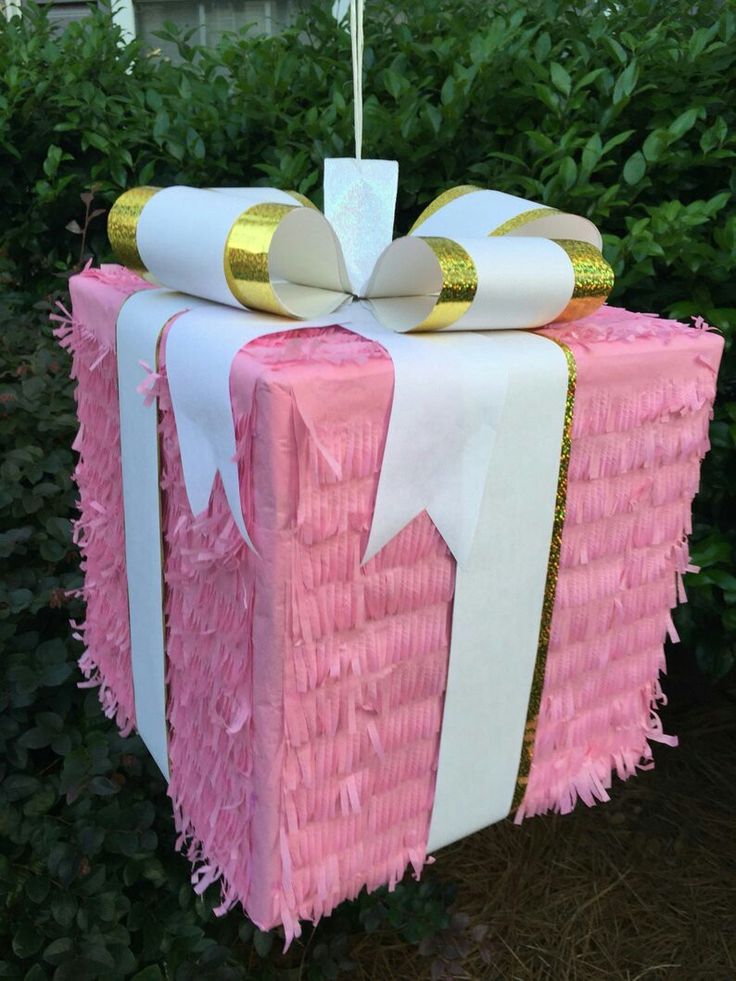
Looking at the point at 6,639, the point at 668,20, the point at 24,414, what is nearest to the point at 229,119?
the point at 24,414

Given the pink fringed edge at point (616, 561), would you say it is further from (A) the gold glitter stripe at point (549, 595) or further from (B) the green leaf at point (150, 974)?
(B) the green leaf at point (150, 974)

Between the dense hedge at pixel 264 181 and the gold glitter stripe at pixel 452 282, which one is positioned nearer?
the gold glitter stripe at pixel 452 282

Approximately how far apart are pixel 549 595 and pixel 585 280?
238mm

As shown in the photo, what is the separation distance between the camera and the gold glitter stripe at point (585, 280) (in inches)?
24.3

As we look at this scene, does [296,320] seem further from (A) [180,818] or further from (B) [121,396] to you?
(A) [180,818]

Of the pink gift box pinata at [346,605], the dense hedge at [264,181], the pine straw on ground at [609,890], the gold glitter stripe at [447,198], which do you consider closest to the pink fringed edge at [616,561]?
the pink gift box pinata at [346,605]

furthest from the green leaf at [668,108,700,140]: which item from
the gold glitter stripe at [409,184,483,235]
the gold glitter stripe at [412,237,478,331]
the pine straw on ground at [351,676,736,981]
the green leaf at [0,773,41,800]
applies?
the green leaf at [0,773,41,800]

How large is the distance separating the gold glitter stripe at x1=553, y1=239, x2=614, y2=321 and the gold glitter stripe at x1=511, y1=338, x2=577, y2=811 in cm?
4

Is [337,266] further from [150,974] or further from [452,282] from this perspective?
[150,974]

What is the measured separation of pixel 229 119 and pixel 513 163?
586 millimetres

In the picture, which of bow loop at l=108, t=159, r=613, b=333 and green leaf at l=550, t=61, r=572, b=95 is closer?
bow loop at l=108, t=159, r=613, b=333

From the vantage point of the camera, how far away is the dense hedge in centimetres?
99

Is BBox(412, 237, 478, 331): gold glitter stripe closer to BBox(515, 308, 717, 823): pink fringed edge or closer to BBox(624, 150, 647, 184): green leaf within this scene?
BBox(515, 308, 717, 823): pink fringed edge

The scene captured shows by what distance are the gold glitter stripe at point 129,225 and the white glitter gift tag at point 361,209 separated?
A: 0.15 metres
